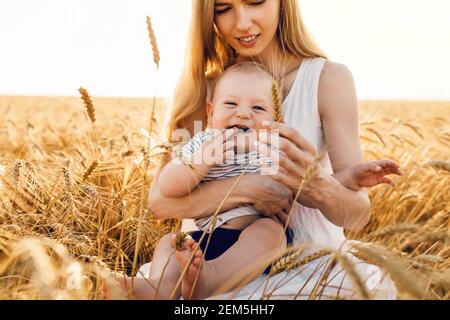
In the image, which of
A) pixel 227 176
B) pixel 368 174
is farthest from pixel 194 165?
pixel 368 174

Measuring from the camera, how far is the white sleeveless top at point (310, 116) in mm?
2275

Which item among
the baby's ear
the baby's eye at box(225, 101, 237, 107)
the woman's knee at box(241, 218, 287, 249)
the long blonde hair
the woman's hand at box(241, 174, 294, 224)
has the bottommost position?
the woman's knee at box(241, 218, 287, 249)

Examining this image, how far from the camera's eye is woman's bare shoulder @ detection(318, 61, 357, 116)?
91.4 inches

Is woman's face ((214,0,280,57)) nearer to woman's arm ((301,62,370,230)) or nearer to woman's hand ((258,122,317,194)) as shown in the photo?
woman's arm ((301,62,370,230))

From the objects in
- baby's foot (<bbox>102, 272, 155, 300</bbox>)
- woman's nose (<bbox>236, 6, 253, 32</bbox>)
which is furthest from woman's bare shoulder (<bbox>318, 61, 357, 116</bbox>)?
baby's foot (<bbox>102, 272, 155, 300</bbox>)

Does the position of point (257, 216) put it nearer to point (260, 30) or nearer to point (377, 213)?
point (260, 30)

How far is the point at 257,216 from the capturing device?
Answer: 2.09 m

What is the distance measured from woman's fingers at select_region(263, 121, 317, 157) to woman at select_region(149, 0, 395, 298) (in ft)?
0.04

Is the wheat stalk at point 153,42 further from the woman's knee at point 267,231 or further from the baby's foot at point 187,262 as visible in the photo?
the woman's knee at point 267,231

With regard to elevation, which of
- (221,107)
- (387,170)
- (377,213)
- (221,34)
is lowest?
(377,213)

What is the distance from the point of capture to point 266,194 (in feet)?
6.74

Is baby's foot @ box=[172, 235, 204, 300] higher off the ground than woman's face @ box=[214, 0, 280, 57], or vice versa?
woman's face @ box=[214, 0, 280, 57]
